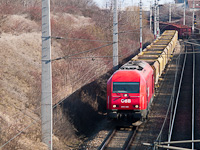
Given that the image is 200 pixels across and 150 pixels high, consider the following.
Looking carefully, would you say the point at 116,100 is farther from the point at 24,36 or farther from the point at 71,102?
the point at 24,36

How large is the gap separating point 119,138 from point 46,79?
209 inches

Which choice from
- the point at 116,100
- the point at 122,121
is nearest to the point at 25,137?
the point at 116,100

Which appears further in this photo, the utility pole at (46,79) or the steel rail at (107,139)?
the steel rail at (107,139)

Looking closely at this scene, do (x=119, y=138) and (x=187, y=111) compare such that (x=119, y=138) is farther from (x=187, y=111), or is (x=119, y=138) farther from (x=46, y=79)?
(x=187, y=111)

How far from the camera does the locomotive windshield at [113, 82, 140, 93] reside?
648 inches

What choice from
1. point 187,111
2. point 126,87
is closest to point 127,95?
point 126,87

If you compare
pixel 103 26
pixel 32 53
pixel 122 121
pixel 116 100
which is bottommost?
pixel 122 121

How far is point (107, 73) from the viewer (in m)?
25.2

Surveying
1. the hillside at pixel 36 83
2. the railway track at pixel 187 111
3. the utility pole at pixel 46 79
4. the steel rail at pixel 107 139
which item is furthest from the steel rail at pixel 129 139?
the utility pole at pixel 46 79

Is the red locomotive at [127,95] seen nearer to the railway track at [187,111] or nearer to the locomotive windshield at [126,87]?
the locomotive windshield at [126,87]

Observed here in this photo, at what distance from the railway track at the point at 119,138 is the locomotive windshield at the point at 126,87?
86.6 inches

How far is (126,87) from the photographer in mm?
16531

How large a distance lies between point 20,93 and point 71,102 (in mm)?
3204

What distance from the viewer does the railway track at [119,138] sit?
15.0 m
